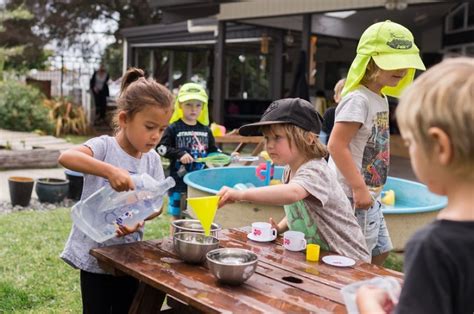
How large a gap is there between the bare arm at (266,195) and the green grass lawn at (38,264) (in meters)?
1.81

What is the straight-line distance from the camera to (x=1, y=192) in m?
7.69

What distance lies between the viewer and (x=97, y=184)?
2.56m

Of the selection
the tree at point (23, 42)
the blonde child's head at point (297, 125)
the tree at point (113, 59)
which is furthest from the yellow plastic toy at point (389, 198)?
the tree at point (113, 59)

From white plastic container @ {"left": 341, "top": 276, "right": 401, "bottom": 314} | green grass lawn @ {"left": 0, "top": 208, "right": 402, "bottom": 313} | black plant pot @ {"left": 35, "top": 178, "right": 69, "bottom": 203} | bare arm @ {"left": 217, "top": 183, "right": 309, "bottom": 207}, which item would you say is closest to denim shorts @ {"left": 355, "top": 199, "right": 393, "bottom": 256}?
bare arm @ {"left": 217, "top": 183, "right": 309, "bottom": 207}

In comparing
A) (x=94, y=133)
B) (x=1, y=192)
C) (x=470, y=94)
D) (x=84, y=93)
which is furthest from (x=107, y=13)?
(x=470, y=94)

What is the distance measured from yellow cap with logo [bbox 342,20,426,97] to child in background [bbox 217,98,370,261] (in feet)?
1.72

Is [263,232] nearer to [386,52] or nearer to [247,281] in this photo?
[247,281]

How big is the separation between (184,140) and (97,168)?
2.91 meters

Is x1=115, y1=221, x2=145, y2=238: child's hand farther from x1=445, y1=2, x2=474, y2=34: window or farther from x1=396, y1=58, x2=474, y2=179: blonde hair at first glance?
x1=445, y1=2, x2=474, y2=34: window

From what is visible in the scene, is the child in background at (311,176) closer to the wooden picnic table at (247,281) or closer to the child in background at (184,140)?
the wooden picnic table at (247,281)

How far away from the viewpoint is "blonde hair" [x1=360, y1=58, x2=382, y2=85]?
9.81ft

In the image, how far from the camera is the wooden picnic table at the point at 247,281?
6.12 ft

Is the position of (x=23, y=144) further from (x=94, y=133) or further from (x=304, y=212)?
(x=304, y=212)

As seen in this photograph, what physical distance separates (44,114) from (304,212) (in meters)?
12.5
